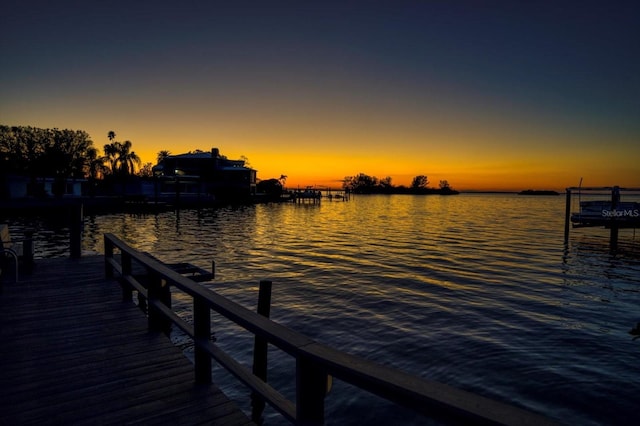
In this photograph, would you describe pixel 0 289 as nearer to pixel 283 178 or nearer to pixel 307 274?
pixel 307 274

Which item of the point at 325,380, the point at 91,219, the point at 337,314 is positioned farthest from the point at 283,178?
the point at 325,380

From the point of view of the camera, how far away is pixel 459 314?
12148 millimetres

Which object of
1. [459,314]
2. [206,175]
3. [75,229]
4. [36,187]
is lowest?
[459,314]

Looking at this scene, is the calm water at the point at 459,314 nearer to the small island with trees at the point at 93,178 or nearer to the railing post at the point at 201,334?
the railing post at the point at 201,334

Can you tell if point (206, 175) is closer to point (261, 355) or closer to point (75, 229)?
point (75, 229)

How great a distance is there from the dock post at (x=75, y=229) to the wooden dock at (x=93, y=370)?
14.7ft

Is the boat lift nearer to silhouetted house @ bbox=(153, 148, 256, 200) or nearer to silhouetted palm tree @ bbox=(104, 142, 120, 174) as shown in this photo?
silhouetted house @ bbox=(153, 148, 256, 200)

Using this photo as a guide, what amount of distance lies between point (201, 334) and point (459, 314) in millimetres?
10010

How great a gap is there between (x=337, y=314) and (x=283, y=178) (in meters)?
137

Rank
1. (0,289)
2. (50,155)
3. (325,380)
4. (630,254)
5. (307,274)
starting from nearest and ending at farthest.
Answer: (325,380) < (0,289) < (307,274) < (630,254) < (50,155)

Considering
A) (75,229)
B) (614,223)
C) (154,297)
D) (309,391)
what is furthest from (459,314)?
(614,223)

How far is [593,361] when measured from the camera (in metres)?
9.05

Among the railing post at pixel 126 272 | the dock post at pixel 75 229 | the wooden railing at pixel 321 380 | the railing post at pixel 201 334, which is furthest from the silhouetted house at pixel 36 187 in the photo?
the wooden railing at pixel 321 380

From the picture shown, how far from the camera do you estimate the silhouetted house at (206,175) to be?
76.1 meters
